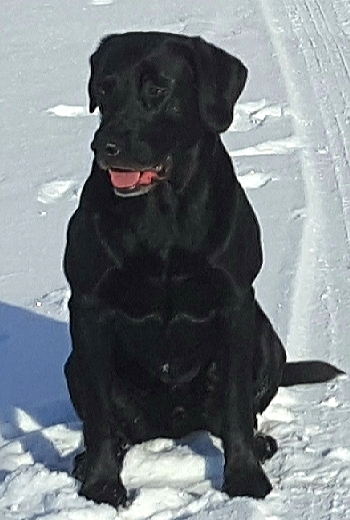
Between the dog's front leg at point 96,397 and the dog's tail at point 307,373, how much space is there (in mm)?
748

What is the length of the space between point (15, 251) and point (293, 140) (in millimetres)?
1698

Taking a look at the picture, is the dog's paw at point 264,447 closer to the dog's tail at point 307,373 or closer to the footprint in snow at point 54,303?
the dog's tail at point 307,373

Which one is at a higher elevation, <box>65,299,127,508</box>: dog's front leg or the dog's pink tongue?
the dog's pink tongue

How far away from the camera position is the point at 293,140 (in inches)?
260

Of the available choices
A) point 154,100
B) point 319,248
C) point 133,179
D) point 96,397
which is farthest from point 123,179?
point 319,248

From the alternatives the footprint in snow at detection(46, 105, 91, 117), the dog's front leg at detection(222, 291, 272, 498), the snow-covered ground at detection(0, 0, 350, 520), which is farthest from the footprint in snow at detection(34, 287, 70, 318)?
the footprint in snow at detection(46, 105, 91, 117)

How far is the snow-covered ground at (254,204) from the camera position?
3.68m

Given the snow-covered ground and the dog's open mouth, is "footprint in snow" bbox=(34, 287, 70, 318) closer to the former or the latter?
the snow-covered ground

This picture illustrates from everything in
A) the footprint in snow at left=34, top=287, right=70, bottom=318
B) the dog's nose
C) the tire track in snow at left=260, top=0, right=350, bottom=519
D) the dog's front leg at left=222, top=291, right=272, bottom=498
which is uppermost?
the dog's nose

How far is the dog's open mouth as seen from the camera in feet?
10.9

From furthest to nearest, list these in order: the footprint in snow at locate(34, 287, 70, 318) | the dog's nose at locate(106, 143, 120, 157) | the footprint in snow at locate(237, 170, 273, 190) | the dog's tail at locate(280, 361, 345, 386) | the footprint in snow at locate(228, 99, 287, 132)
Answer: the footprint in snow at locate(228, 99, 287, 132), the footprint in snow at locate(237, 170, 273, 190), the footprint in snow at locate(34, 287, 70, 318), the dog's tail at locate(280, 361, 345, 386), the dog's nose at locate(106, 143, 120, 157)

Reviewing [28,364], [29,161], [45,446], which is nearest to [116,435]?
[45,446]

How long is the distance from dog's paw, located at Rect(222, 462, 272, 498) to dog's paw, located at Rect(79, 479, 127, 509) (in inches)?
11.1

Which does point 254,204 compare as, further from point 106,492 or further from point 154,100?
point 154,100
